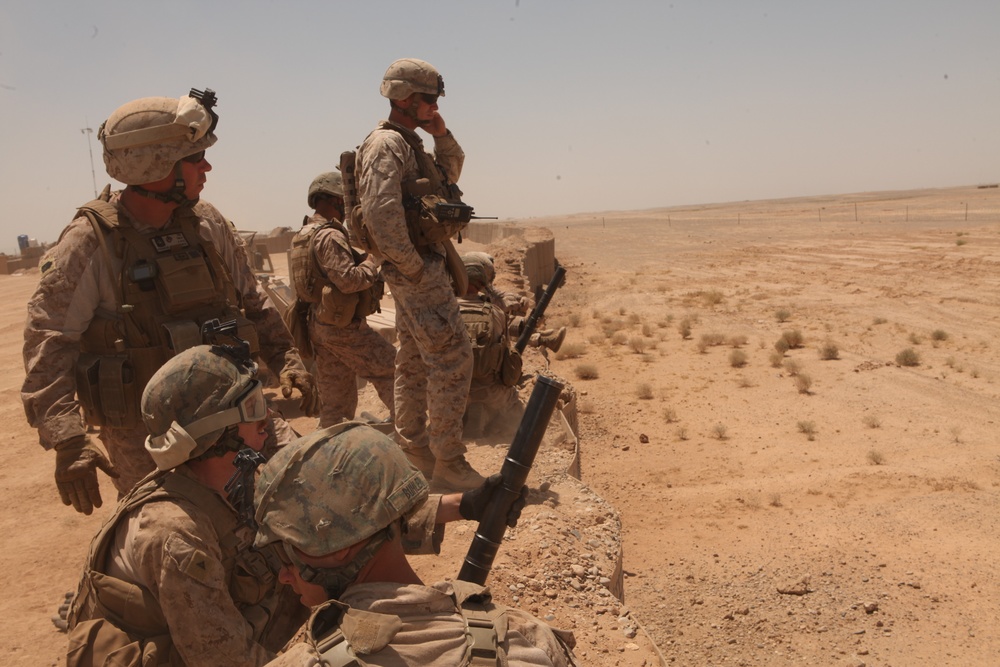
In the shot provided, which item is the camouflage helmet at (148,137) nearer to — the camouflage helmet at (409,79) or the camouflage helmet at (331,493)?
the camouflage helmet at (409,79)

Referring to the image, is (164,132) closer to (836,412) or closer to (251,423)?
(251,423)

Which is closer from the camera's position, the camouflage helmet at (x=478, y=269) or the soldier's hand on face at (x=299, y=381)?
the soldier's hand on face at (x=299, y=381)

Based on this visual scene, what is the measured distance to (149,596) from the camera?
2334 millimetres

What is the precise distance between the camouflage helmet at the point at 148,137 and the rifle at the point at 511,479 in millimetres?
1992

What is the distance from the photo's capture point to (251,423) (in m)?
2.59

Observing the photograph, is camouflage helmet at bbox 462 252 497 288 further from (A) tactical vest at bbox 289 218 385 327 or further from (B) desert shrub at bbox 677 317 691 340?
(B) desert shrub at bbox 677 317 691 340

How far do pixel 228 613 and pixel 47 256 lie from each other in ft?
6.16

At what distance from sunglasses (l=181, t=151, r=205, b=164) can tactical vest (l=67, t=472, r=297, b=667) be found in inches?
61.3

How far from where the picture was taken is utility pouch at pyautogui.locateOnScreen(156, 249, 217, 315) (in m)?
3.46

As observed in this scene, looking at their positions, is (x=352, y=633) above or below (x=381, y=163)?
below

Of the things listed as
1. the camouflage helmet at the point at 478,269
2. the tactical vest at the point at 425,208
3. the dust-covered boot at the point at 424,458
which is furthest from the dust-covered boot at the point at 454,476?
the camouflage helmet at the point at 478,269

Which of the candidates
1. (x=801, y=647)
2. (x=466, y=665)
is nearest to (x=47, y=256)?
(x=466, y=665)

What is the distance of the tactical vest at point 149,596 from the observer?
2.26 metres

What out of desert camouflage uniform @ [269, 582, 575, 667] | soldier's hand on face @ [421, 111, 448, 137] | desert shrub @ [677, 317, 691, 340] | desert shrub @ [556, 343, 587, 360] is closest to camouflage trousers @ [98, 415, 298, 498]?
desert camouflage uniform @ [269, 582, 575, 667]
